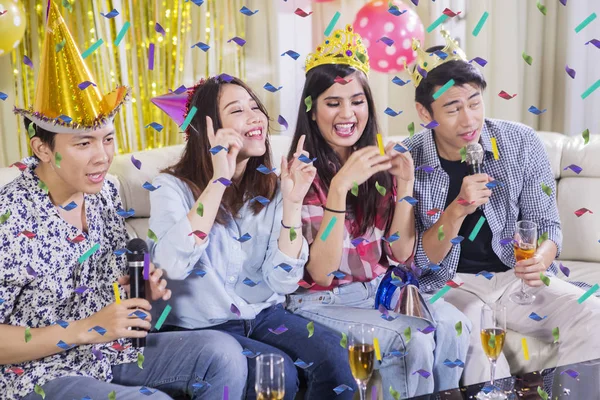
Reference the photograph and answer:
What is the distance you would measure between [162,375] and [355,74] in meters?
1.01

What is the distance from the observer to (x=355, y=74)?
226 cm

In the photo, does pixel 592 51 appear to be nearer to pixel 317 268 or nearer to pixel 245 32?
pixel 245 32

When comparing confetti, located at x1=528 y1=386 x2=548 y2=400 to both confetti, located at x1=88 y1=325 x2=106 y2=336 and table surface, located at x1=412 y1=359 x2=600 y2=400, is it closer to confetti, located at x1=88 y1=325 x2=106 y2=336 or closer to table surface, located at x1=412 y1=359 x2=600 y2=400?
table surface, located at x1=412 y1=359 x2=600 y2=400

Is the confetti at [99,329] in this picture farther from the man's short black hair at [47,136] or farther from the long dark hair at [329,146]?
the long dark hair at [329,146]

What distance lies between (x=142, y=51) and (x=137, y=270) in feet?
7.14

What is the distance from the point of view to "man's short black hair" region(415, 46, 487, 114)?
236cm

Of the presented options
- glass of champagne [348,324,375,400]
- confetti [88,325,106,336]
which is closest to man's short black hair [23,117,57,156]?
confetti [88,325,106,336]

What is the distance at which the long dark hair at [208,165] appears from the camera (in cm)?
211

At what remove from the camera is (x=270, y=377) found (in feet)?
4.58

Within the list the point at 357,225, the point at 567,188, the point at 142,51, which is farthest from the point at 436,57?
the point at 142,51

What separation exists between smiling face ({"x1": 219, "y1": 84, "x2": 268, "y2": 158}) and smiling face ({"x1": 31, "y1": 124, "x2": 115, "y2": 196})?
384 mm

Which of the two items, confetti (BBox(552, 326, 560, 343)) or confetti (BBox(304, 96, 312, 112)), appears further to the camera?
confetti (BBox(304, 96, 312, 112))

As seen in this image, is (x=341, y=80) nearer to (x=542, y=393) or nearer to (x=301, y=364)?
(x=301, y=364)

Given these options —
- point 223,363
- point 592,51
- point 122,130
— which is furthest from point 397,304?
point 592,51
